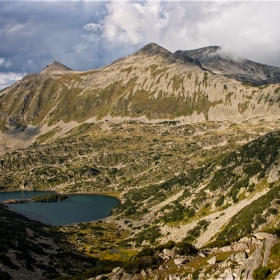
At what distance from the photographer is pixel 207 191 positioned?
10756 centimetres

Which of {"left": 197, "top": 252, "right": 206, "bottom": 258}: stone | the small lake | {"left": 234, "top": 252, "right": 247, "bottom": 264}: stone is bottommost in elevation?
the small lake

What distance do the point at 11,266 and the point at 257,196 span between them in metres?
62.5

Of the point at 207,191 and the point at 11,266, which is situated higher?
the point at 207,191

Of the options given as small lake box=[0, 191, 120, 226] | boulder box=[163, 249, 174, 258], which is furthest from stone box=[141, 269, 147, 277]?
small lake box=[0, 191, 120, 226]

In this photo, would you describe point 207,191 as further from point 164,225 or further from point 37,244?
point 37,244

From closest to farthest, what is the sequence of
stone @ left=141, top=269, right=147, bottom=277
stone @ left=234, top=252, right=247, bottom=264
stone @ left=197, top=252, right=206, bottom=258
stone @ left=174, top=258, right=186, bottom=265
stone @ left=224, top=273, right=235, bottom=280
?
stone @ left=224, top=273, right=235, bottom=280 < stone @ left=234, top=252, right=247, bottom=264 < stone @ left=141, top=269, right=147, bottom=277 < stone @ left=174, top=258, right=186, bottom=265 < stone @ left=197, top=252, right=206, bottom=258

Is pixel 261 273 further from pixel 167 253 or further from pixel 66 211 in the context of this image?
pixel 66 211

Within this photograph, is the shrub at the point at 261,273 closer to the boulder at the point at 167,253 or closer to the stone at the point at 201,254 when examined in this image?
the stone at the point at 201,254

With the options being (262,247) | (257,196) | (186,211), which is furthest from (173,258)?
(186,211)

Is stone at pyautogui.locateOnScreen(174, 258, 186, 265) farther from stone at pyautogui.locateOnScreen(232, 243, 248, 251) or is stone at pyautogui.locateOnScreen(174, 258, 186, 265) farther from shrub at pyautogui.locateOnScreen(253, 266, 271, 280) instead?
shrub at pyautogui.locateOnScreen(253, 266, 271, 280)

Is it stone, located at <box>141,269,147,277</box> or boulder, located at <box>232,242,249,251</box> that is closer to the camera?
boulder, located at <box>232,242,249,251</box>

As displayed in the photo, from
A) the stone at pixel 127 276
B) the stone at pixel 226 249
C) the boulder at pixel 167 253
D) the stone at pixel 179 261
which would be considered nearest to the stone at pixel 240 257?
the stone at pixel 226 249

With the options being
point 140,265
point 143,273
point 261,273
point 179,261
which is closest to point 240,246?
point 179,261

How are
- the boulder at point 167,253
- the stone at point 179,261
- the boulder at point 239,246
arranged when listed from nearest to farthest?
the boulder at point 239,246 → the stone at point 179,261 → the boulder at point 167,253
